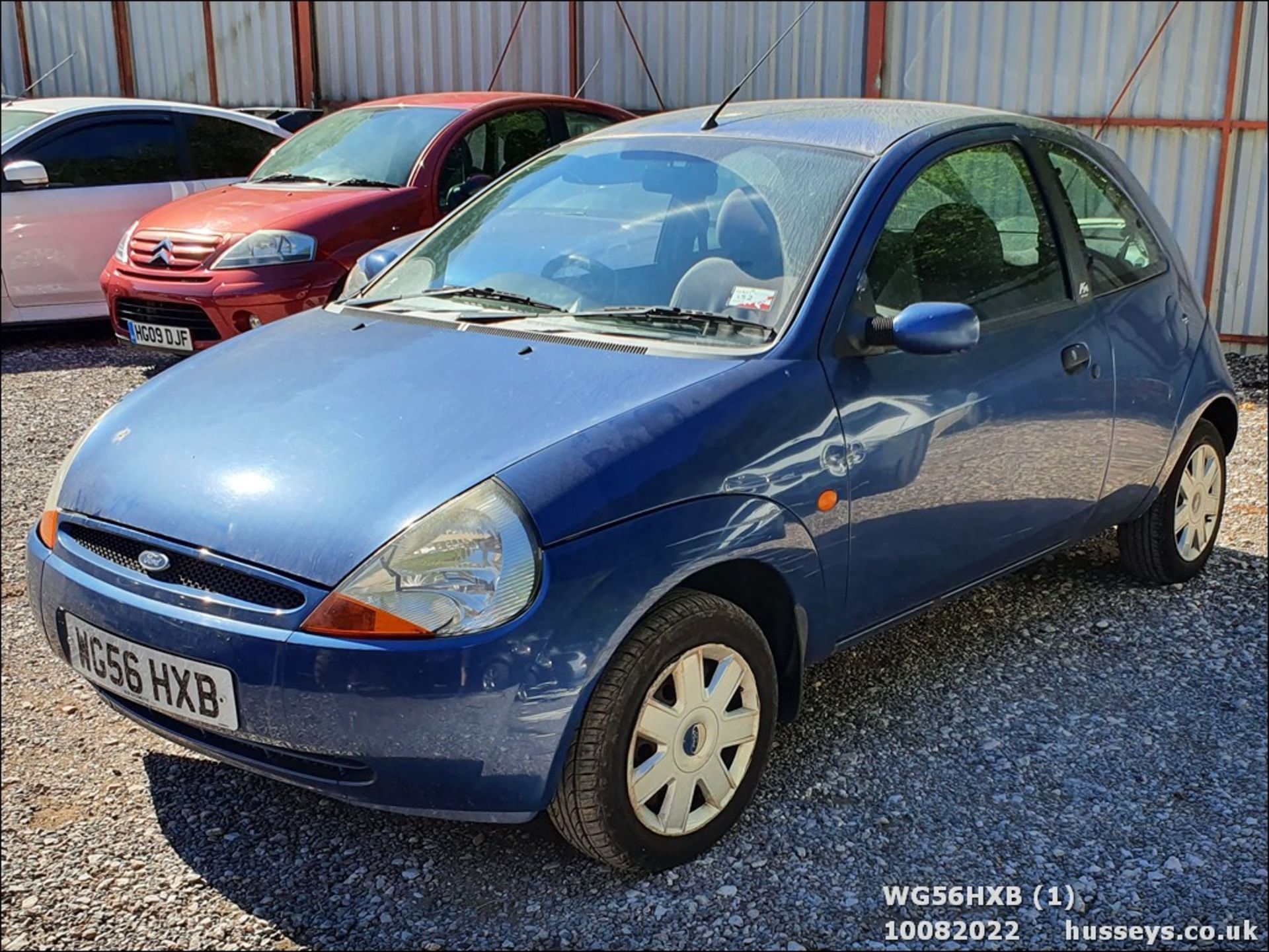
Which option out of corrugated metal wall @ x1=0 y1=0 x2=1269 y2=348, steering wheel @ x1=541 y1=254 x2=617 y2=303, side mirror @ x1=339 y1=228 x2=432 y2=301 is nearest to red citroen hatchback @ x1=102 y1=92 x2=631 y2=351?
side mirror @ x1=339 y1=228 x2=432 y2=301

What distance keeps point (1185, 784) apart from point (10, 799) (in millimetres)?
2861

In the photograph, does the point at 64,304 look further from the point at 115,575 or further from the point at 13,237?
the point at 115,575

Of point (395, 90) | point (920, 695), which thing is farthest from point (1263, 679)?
point (395, 90)

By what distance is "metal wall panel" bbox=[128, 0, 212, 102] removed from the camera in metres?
13.2

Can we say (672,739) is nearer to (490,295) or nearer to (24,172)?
(490,295)

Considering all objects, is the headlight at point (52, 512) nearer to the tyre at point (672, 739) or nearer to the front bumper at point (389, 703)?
the front bumper at point (389, 703)

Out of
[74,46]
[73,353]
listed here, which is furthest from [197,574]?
[74,46]

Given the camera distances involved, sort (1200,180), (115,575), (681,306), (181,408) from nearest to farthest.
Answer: (115,575) → (181,408) → (681,306) → (1200,180)

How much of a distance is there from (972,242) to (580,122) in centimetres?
507

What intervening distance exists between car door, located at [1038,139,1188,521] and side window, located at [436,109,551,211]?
380cm

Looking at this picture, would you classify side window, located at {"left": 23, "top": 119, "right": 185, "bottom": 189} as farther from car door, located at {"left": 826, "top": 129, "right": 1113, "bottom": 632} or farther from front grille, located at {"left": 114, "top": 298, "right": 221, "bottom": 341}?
car door, located at {"left": 826, "top": 129, "right": 1113, "bottom": 632}

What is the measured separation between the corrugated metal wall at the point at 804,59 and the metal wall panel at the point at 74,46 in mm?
21

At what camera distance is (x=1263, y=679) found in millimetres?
3977

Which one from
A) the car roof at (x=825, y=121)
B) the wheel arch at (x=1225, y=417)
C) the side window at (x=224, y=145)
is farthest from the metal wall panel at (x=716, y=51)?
the car roof at (x=825, y=121)
